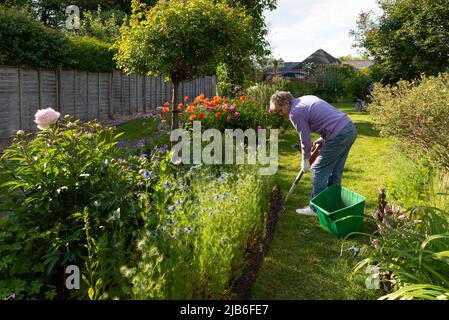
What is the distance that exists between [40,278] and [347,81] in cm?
2616

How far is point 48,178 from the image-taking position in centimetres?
297

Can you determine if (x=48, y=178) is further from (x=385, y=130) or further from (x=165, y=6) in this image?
(x=385, y=130)

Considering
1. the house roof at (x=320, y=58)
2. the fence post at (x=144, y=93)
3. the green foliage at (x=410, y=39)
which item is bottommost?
the fence post at (x=144, y=93)

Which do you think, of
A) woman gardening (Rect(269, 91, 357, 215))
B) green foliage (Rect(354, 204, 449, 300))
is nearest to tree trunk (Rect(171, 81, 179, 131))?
woman gardening (Rect(269, 91, 357, 215))

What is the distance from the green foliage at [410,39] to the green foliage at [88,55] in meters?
10.7

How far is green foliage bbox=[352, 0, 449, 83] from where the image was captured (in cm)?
1634

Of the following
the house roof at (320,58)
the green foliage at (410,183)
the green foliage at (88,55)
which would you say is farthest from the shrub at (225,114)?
the house roof at (320,58)

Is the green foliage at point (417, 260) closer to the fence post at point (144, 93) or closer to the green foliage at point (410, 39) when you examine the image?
the green foliage at point (410, 39)

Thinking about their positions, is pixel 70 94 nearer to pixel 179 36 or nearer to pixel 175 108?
pixel 175 108

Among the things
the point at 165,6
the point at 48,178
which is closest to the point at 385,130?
the point at 165,6

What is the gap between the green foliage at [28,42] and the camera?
392 inches

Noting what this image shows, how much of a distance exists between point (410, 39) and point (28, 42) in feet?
47.4

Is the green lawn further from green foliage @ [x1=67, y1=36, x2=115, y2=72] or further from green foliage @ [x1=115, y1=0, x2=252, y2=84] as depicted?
green foliage @ [x1=67, y1=36, x2=115, y2=72]

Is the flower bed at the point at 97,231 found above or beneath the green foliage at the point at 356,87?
beneath
